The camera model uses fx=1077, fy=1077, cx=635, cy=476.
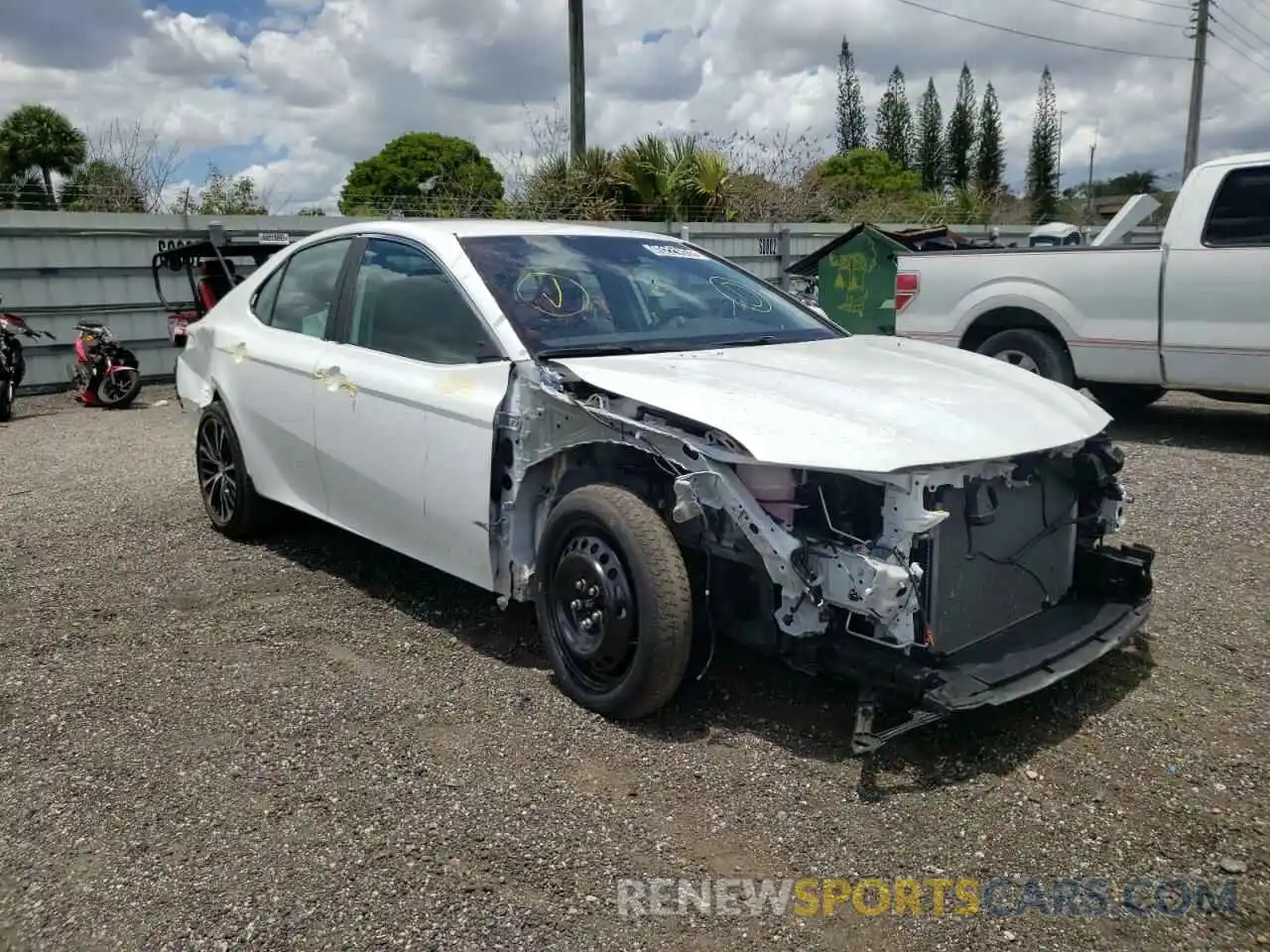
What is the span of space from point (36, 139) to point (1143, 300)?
3286 cm

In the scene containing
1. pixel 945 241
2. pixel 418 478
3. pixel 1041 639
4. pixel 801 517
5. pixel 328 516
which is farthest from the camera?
pixel 945 241

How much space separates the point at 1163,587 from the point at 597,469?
9.24 feet

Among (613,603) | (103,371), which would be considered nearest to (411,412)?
(613,603)

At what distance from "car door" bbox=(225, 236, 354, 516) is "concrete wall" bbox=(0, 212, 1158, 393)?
7470 mm

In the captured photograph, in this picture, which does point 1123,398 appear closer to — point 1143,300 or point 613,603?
point 1143,300

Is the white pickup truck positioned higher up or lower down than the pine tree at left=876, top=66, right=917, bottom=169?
lower down

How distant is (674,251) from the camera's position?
494 centimetres

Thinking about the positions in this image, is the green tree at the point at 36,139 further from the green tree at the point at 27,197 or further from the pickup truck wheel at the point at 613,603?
the pickup truck wheel at the point at 613,603

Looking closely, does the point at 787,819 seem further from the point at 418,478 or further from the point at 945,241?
the point at 945,241

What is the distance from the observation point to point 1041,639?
354 cm

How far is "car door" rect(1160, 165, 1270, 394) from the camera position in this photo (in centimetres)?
745

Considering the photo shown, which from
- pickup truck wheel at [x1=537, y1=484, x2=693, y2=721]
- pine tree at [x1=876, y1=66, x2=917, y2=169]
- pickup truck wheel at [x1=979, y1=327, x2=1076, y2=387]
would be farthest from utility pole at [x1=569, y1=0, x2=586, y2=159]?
pine tree at [x1=876, y1=66, x2=917, y2=169]

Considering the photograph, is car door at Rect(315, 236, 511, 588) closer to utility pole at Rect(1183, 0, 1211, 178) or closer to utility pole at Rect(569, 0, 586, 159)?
utility pole at Rect(569, 0, 586, 159)

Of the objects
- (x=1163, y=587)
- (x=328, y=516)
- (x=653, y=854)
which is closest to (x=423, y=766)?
(x=653, y=854)
